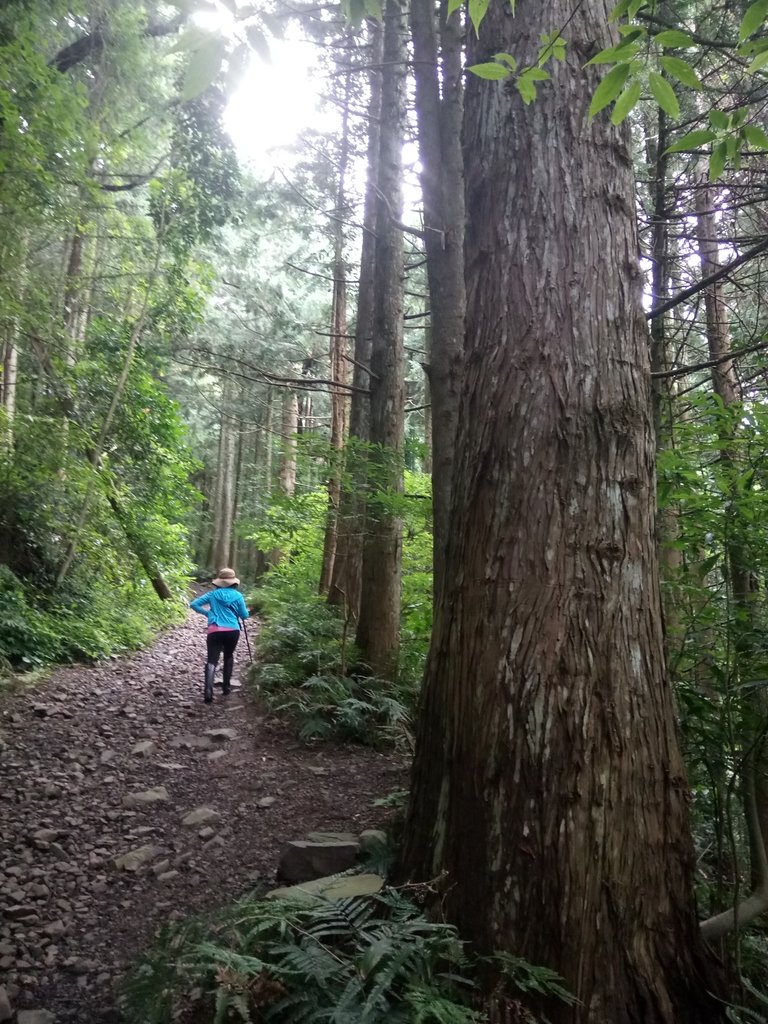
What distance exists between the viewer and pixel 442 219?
5.97 meters

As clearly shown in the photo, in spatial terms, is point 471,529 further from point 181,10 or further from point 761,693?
point 181,10

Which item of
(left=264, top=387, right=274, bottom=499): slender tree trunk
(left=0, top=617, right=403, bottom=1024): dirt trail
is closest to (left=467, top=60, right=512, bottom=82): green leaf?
(left=0, top=617, right=403, bottom=1024): dirt trail

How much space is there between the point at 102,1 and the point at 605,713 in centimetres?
1292

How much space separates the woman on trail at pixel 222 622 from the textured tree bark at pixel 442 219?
395 cm

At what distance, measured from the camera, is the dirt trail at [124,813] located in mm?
3391

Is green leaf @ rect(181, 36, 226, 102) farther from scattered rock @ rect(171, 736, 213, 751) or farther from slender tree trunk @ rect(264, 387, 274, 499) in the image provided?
slender tree trunk @ rect(264, 387, 274, 499)

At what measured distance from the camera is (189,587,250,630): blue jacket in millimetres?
8750

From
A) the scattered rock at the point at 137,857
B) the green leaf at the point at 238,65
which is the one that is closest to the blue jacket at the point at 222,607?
the scattered rock at the point at 137,857

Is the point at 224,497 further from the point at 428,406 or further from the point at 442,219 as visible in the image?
the point at 442,219

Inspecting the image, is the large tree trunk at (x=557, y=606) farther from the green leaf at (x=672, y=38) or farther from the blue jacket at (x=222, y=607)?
the blue jacket at (x=222, y=607)

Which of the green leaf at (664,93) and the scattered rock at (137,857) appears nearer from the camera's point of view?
the green leaf at (664,93)

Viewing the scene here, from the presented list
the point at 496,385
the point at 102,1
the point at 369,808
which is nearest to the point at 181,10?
the point at 496,385

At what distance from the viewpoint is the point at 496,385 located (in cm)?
287

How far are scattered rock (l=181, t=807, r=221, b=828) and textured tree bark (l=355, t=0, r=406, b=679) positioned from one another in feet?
9.57
